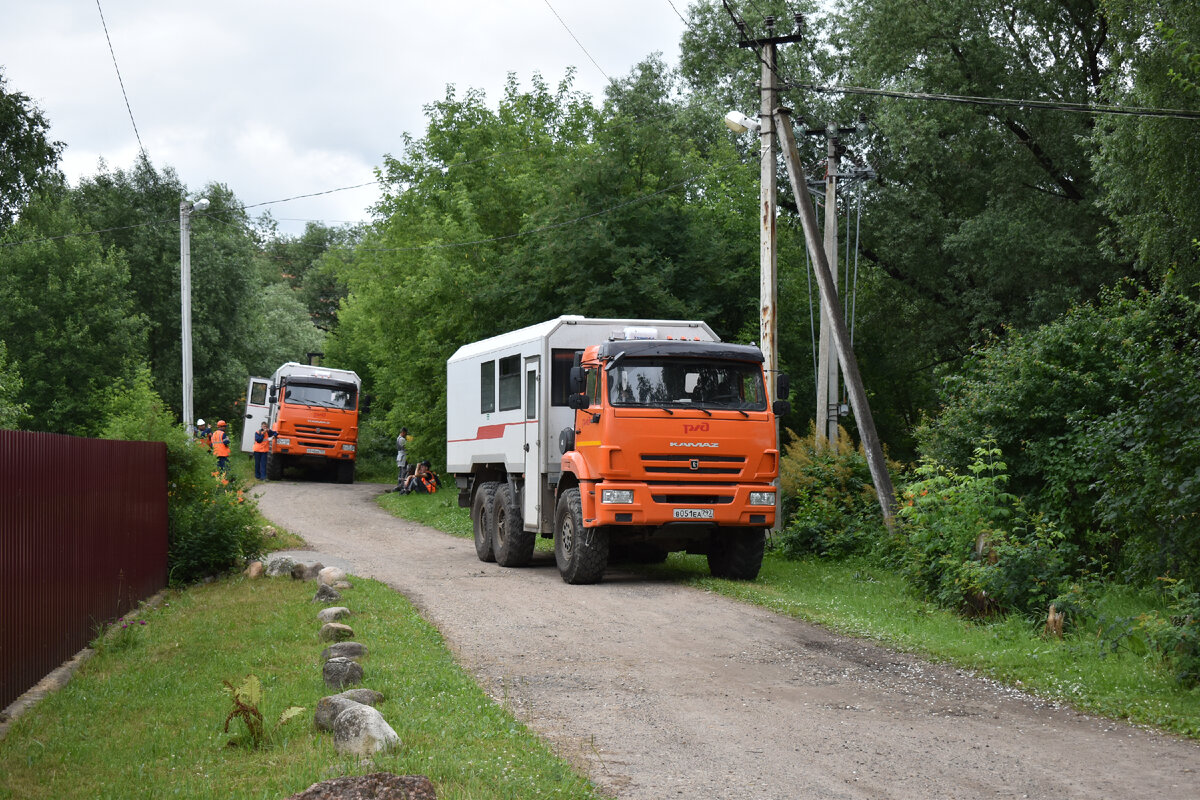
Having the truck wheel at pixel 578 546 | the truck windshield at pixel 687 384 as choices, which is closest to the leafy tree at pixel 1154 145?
the truck windshield at pixel 687 384

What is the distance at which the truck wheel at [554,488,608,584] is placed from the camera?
1518 cm

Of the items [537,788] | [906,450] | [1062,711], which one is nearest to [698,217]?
[906,450]

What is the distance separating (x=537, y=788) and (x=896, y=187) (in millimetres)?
31195

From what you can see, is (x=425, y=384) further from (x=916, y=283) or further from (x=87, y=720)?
(x=87, y=720)

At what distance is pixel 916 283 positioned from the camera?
34.9 metres

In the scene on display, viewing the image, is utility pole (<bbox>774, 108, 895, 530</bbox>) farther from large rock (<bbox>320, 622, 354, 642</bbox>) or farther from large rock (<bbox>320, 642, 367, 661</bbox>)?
large rock (<bbox>320, 642, 367, 661</bbox>)

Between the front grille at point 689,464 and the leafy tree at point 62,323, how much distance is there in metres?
34.0

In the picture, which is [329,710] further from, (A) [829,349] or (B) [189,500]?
(A) [829,349]

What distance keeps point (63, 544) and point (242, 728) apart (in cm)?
371

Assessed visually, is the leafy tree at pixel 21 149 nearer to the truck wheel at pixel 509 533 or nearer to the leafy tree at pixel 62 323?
the truck wheel at pixel 509 533

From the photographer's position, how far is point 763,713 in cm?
809

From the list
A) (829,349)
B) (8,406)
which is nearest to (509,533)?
(829,349)

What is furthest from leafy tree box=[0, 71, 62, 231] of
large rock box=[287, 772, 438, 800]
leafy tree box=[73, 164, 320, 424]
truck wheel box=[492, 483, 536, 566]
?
leafy tree box=[73, 164, 320, 424]

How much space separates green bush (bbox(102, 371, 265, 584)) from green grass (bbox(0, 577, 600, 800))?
13.4 ft
